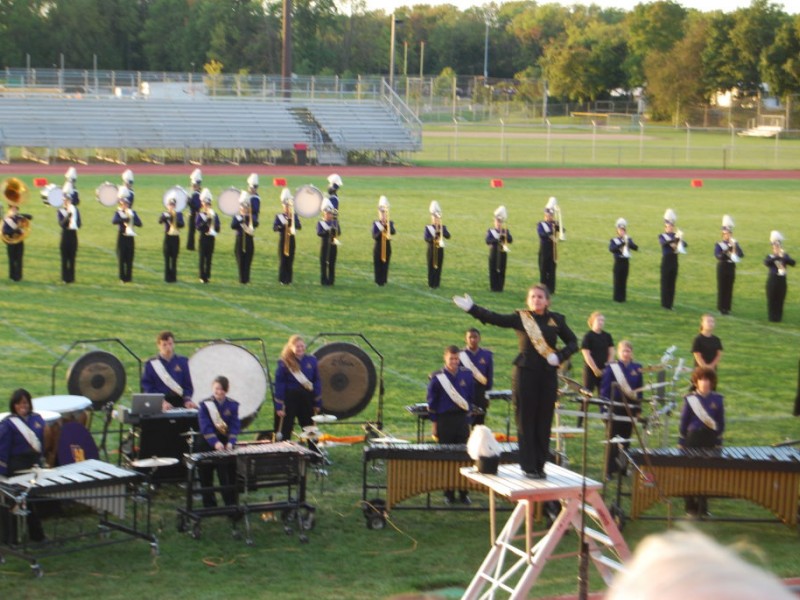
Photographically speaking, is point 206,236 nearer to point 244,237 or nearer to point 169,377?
point 244,237

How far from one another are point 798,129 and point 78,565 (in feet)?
194

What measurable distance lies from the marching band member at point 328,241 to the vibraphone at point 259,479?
33.8 ft

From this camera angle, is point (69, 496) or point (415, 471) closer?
point (69, 496)

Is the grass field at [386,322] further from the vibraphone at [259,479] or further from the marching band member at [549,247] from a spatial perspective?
the marching band member at [549,247]

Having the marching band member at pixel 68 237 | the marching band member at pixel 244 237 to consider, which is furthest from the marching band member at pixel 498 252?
the marching band member at pixel 68 237

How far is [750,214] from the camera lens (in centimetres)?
3109

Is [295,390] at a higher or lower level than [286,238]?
lower

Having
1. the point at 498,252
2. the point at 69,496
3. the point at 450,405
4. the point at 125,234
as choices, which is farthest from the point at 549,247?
the point at 69,496

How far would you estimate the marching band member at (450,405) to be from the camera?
32.6 feet

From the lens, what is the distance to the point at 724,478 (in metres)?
8.73

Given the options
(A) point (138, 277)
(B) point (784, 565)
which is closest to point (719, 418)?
(B) point (784, 565)

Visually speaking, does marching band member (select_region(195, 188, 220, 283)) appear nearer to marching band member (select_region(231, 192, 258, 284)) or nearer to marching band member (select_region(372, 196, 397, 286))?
marching band member (select_region(231, 192, 258, 284))

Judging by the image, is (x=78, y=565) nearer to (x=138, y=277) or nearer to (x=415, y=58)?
(x=138, y=277)

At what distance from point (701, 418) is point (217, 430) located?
143 inches
